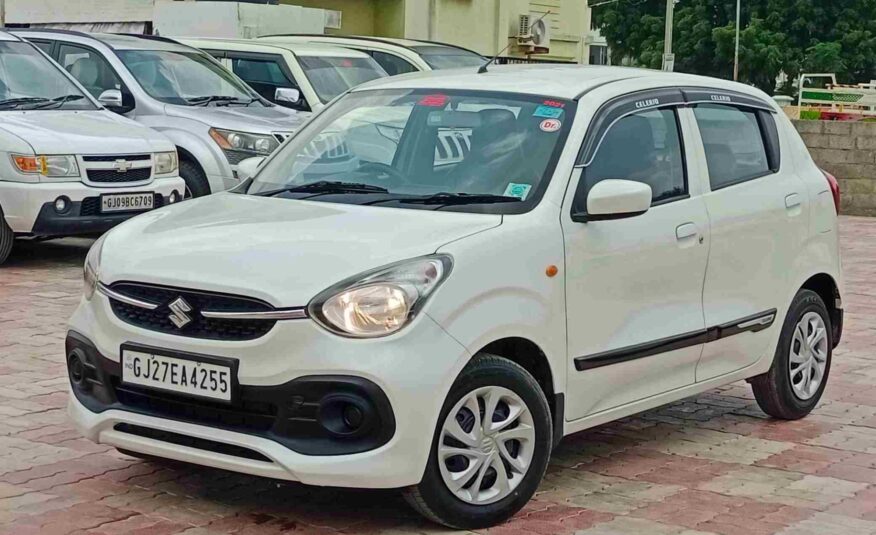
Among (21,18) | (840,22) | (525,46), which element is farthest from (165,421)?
(840,22)

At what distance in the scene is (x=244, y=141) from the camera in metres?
12.2

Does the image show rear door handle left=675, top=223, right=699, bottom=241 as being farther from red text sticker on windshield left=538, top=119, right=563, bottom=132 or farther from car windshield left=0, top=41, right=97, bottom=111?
car windshield left=0, top=41, right=97, bottom=111

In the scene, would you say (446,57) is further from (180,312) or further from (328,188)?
(180,312)

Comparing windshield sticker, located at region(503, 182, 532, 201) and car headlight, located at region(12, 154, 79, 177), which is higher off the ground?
windshield sticker, located at region(503, 182, 532, 201)

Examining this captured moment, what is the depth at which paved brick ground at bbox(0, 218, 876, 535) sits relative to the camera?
16.8ft

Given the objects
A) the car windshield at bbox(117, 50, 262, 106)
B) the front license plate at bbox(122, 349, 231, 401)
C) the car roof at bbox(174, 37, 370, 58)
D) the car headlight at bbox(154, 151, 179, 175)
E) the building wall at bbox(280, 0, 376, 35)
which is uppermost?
the building wall at bbox(280, 0, 376, 35)

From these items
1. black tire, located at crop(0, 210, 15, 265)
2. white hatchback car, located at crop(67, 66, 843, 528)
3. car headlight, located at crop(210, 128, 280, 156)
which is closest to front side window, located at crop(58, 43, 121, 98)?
car headlight, located at crop(210, 128, 280, 156)

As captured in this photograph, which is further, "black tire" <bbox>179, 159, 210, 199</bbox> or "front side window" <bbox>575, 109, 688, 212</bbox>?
"black tire" <bbox>179, 159, 210, 199</bbox>

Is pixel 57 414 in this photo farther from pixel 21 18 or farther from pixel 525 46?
pixel 525 46

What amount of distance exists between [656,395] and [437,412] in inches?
58.0

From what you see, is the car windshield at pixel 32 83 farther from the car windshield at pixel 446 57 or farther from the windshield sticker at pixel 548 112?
the windshield sticker at pixel 548 112

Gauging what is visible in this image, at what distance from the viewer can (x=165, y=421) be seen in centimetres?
493

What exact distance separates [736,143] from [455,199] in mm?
1829

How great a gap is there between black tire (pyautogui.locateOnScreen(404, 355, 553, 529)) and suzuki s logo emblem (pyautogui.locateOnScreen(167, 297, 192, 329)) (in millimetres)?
898
